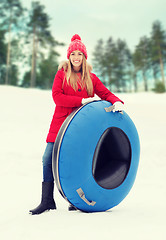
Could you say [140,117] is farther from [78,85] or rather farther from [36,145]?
[78,85]

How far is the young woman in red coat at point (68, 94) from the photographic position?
8.63 feet

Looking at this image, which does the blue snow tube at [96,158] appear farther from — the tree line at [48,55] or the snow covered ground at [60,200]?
the tree line at [48,55]

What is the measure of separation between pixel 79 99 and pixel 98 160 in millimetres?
811

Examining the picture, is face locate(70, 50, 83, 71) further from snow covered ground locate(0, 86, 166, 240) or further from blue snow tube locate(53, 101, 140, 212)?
snow covered ground locate(0, 86, 166, 240)

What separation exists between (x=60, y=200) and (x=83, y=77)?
1605 millimetres

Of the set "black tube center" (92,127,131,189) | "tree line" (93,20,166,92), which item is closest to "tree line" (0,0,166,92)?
"tree line" (93,20,166,92)

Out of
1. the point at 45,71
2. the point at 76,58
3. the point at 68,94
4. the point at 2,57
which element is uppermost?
the point at 2,57

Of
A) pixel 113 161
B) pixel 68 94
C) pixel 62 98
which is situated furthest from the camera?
pixel 113 161

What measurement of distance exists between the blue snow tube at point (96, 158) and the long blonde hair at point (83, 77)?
0.26 m

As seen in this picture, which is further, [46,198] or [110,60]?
[110,60]

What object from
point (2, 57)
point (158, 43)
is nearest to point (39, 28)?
point (2, 57)

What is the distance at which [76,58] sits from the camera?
2.75m

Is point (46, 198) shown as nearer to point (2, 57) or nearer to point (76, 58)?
point (76, 58)

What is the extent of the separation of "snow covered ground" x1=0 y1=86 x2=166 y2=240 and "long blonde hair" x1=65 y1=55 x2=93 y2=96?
4.18 ft
